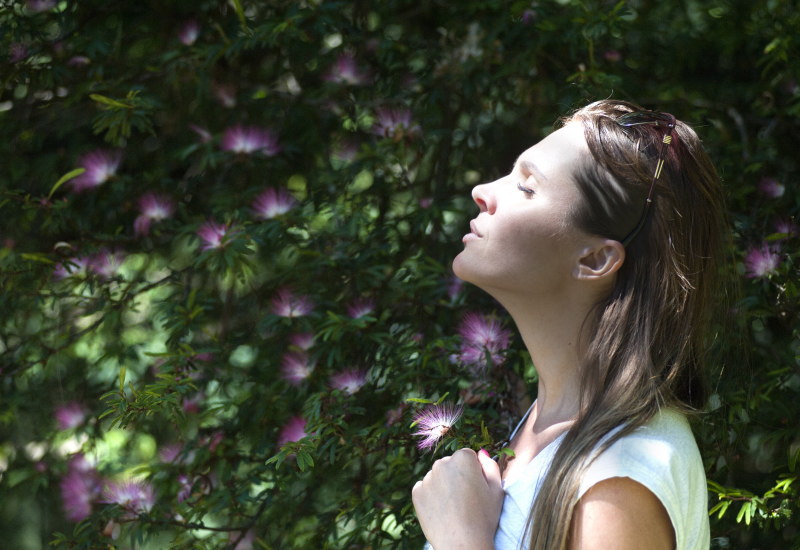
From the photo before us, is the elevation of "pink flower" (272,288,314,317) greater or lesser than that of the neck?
lesser

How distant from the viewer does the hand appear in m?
1.17

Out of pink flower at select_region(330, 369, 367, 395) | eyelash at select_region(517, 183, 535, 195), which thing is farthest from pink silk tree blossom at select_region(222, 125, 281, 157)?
eyelash at select_region(517, 183, 535, 195)

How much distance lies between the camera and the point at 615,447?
1.11m

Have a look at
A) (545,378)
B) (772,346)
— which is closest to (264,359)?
(545,378)

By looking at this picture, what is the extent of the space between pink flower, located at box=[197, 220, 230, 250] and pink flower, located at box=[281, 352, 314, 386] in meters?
0.28

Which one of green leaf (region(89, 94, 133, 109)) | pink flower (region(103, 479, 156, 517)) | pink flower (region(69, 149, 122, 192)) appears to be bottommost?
pink flower (region(103, 479, 156, 517))

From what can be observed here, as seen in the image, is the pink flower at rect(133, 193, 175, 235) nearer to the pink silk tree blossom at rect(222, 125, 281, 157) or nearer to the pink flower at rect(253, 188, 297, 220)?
the pink silk tree blossom at rect(222, 125, 281, 157)

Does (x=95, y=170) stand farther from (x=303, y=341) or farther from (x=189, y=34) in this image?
(x=303, y=341)

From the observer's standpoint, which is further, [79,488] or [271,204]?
[79,488]

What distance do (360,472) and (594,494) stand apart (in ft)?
3.14

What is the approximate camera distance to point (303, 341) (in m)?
2.01

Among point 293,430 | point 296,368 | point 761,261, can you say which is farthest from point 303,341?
point 761,261

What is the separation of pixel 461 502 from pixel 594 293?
33 centimetres

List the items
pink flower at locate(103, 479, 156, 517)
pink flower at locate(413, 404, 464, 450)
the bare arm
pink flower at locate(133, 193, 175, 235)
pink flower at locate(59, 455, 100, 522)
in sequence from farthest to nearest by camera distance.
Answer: pink flower at locate(133, 193, 175, 235)
pink flower at locate(59, 455, 100, 522)
pink flower at locate(103, 479, 156, 517)
pink flower at locate(413, 404, 464, 450)
the bare arm
